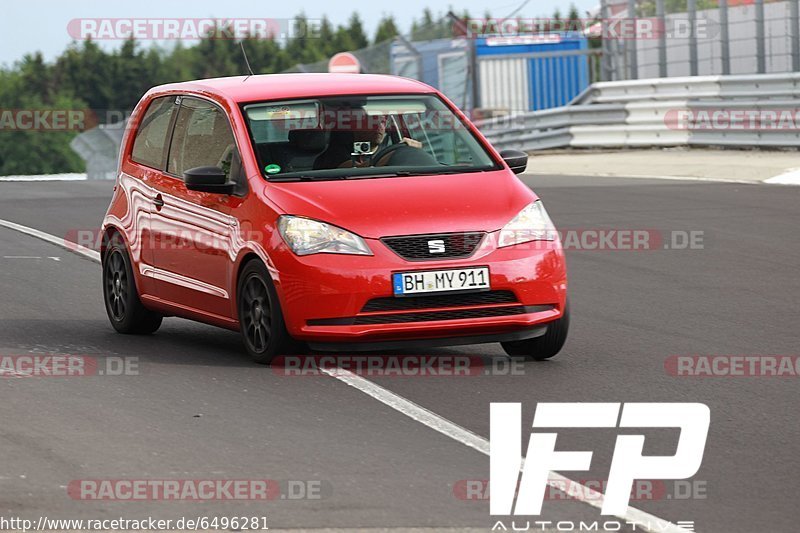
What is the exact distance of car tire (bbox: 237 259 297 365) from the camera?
9141 mm

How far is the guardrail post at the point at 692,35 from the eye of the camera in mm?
31078

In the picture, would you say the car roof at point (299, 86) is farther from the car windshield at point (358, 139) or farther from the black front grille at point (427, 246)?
the black front grille at point (427, 246)

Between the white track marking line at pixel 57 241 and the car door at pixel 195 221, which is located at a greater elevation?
the car door at pixel 195 221

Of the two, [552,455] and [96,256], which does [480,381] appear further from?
[96,256]

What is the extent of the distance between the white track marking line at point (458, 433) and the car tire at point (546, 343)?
3.48 ft

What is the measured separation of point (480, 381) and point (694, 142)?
2127 centimetres

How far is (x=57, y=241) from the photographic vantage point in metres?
17.1

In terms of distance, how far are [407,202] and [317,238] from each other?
538mm

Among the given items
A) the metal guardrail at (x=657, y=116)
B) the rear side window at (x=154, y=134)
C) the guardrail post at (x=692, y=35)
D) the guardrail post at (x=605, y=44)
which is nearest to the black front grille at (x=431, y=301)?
the rear side window at (x=154, y=134)

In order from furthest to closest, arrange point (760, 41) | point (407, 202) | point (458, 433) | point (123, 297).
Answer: point (760, 41), point (123, 297), point (407, 202), point (458, 433)

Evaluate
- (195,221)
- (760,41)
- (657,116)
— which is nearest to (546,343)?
(195,221)

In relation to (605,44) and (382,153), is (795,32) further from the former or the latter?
(382,153)

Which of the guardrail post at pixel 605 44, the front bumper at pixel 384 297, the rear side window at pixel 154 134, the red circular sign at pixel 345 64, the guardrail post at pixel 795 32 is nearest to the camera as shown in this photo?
the front bumper at pixel 384 297

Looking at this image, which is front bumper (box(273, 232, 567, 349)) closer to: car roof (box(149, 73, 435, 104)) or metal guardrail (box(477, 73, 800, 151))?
car roof (box(149, 73, 435, 104))
